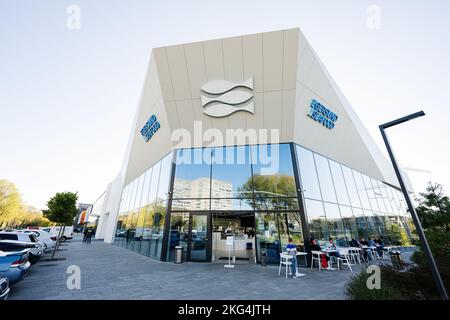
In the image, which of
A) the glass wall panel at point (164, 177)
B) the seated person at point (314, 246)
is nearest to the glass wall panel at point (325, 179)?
the seated person at point (314, 246)

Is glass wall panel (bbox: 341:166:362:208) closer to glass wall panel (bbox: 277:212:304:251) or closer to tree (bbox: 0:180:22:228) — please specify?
glass wall panel (bbox: 277:212:304:251)

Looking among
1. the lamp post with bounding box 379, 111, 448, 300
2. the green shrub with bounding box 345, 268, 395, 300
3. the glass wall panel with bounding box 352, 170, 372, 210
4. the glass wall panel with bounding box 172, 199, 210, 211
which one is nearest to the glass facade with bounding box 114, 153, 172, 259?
the glass wall panel with bounding box 172, 199, 210, 211

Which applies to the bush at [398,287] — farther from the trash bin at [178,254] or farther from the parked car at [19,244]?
the parked car at [19,244]

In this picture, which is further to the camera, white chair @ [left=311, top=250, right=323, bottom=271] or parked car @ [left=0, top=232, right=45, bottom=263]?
white chair @ [left=311, top=250, right=323, bottom=271]

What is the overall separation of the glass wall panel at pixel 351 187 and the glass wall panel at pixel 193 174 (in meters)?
11.1

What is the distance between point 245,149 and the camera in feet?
42.0

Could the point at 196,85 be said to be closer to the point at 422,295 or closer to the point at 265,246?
the point at 265,246

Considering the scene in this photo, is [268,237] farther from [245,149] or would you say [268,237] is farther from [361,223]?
[361,223]

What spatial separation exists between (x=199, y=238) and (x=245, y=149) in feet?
20.4

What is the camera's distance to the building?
10945 millimetres

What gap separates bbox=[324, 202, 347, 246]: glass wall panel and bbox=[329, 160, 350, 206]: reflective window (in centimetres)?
132

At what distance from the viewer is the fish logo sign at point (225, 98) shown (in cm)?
1166

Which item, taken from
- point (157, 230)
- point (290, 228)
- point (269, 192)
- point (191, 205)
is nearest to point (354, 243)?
point (290, 228)
